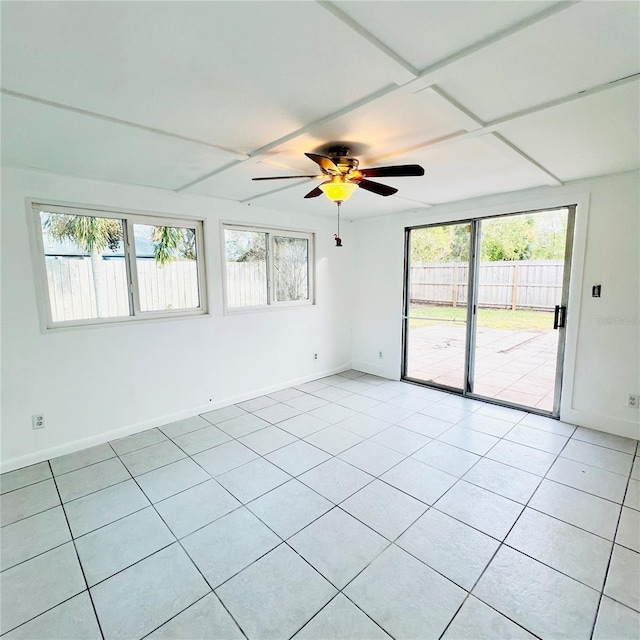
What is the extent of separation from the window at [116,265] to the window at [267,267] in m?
0.39

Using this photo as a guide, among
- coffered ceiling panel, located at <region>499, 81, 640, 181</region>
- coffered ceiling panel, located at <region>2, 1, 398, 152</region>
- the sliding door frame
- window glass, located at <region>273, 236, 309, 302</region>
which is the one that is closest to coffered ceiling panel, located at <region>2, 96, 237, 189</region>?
Answer: coffered ceiling panel, located at <region>2, 1, 398, 152</region>

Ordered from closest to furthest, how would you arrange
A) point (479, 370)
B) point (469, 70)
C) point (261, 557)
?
1. point (469, 70)
2. point (261, 557)
3. point (479, 370)

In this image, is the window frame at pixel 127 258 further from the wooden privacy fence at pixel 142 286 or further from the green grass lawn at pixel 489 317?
the green grass lawn at pixel 489 317

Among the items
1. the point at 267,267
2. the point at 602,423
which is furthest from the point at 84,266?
the point at 602,423

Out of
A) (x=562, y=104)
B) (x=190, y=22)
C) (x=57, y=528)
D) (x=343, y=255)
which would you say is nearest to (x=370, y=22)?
(x=190, y=22)

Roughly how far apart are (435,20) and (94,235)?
2.99m

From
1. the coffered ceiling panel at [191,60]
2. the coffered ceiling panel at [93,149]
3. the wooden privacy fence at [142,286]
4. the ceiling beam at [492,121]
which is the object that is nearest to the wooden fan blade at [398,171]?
the ceiling beam at [492,121]

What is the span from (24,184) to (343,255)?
139 inches

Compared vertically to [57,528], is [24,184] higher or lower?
higher

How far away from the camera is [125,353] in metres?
3.09

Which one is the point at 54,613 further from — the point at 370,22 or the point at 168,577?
the point at 370,22

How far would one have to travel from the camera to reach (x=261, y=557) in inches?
69.3

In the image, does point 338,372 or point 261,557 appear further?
point 338,372

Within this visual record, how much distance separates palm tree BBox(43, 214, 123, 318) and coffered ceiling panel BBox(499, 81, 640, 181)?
3145 mm
